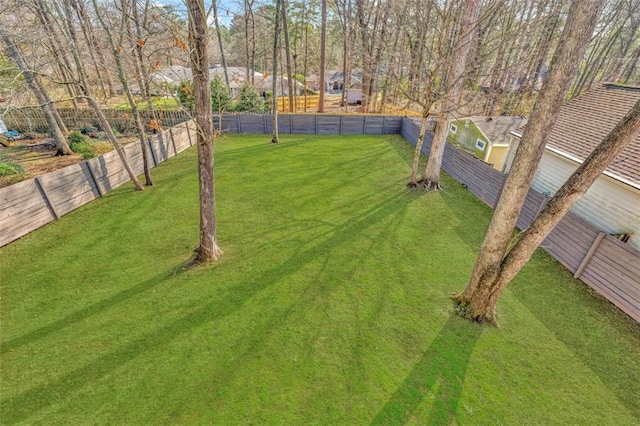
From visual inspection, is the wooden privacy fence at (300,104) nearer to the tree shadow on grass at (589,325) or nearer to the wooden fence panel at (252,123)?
the wooden fence panel at (252,123)

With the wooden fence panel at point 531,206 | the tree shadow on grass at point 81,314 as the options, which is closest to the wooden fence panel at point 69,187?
the tree shadow on grass at point 81,314

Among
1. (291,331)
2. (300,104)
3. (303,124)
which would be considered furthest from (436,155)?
(300,104)

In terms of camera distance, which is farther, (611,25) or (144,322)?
(611,25)

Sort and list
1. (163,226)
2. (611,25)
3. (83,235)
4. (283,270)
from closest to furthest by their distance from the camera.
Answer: (283,270)
(83,235)
(163,226)
(611,25)

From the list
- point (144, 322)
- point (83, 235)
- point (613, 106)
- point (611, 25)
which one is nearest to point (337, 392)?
point (144, 322)

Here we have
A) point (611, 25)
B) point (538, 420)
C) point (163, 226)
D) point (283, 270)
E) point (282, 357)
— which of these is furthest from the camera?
point (611, 25)

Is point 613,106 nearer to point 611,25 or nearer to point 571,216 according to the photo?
point 571,216

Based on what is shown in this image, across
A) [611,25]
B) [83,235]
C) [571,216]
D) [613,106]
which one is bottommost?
[83,235]
